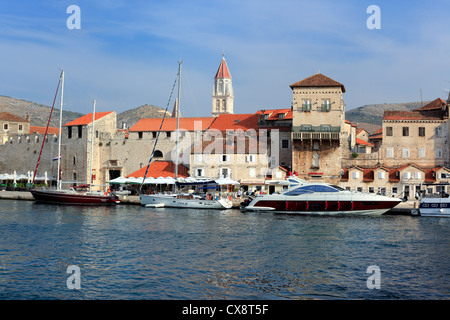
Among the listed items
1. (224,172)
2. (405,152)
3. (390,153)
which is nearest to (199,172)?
(224,172)

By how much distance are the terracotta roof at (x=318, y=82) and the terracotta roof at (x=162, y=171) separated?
17.4 meters

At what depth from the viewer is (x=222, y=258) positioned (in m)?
22.0

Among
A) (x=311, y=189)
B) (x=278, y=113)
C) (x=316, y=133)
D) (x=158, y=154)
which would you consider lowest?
(x=311, y=189)

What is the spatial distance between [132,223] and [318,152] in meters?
29.0

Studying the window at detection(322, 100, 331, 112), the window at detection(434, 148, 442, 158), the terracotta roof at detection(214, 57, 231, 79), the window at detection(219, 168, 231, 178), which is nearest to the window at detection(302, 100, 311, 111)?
the window at detection(322, 100, 331, 112)

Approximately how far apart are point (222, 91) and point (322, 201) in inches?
2962

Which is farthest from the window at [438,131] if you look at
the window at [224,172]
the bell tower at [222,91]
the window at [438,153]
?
the bell tower at [222,91]

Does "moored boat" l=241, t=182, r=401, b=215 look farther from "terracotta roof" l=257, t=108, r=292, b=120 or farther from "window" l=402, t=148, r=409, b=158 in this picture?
"terracotta roof" l=257, t=108, r=292, b=120

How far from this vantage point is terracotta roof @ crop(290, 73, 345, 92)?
185 ft

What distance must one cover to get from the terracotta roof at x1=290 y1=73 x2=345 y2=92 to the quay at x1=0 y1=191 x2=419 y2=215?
16.0 m

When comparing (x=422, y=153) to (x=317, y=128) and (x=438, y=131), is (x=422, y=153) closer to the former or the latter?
(x=438, y=131)
